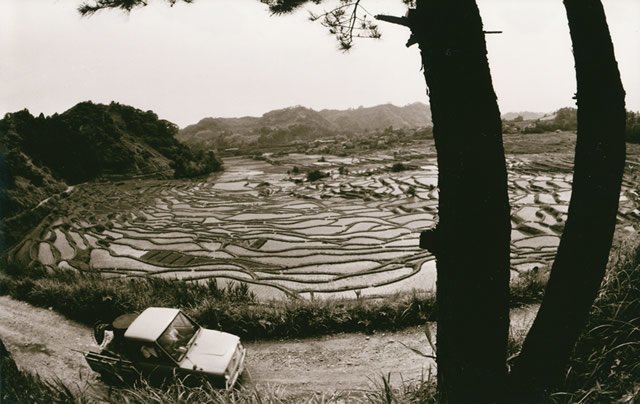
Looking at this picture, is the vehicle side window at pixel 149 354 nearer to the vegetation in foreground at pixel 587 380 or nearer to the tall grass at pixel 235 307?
the vegetation in foreground at pixel 587 380

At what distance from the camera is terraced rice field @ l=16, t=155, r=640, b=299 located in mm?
12297

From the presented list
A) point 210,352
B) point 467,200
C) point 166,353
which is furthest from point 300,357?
point 467,200

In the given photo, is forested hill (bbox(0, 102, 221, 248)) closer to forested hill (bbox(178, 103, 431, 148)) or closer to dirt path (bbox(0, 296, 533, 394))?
dirt path (bbox(0, 296, 533, 394))

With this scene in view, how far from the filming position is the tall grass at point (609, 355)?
4035mm

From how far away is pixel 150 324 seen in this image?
7.28 m

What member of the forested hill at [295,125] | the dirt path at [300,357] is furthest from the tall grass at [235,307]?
the forested hill at [295,125]

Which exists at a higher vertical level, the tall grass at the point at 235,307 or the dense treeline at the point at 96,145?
the dense treeline at the point at 96,145

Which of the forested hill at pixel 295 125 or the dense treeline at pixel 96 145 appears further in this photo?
the forested hill at pixel 295 125

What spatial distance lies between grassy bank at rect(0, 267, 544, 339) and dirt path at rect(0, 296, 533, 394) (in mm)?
283

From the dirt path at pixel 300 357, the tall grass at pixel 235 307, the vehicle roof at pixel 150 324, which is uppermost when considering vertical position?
the vehicle roof at pixel 150 324

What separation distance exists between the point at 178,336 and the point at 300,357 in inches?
91.5

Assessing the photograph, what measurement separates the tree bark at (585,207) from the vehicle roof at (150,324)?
5.47 meters

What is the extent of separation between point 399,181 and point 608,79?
21.3 meters

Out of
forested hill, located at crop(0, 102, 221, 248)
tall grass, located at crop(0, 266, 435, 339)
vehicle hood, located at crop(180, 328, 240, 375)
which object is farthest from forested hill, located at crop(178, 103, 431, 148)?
vehicle hood, located at crop(180, 328, 240, 375)
